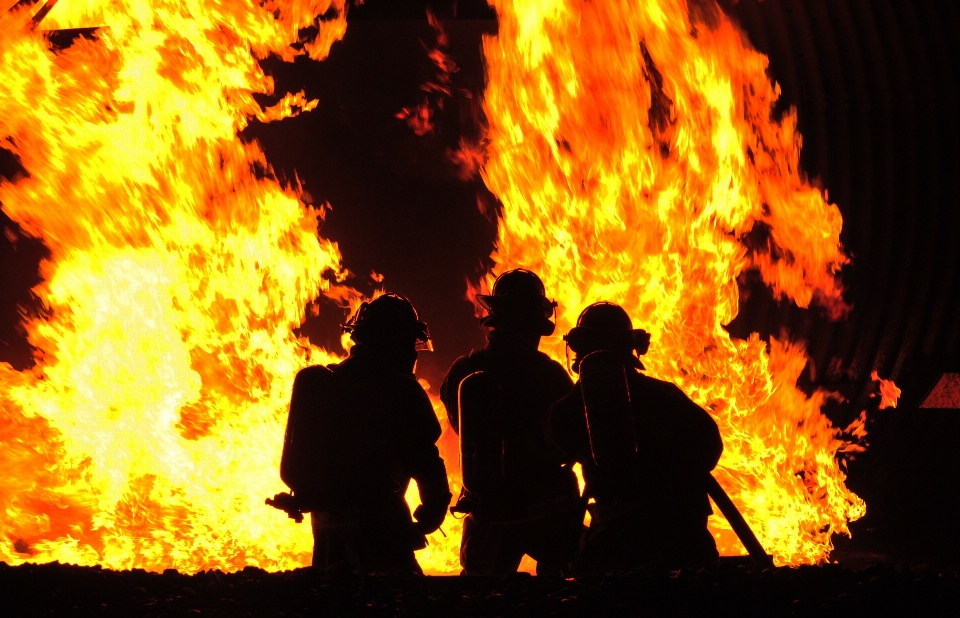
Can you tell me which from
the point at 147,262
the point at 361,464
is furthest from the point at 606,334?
the point at 147,262

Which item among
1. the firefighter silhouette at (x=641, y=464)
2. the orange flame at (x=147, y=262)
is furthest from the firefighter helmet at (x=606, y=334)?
the orange flame at (x=147, y=262)

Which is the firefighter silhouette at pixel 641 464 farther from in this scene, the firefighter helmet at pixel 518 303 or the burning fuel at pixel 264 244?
the burning fuel at pixel 264 244

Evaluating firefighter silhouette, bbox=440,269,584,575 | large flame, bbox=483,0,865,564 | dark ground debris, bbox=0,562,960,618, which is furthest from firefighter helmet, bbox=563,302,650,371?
large flame, bbox=483,0,865,564

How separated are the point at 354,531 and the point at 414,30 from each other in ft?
15.9

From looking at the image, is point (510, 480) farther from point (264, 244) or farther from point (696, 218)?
point (264, 244)

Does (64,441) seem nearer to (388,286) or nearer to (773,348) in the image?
(388,286)

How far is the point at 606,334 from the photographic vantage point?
15.2ft

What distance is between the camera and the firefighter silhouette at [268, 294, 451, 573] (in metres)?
4.62

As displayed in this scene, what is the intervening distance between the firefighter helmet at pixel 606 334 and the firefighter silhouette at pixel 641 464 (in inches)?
12.0

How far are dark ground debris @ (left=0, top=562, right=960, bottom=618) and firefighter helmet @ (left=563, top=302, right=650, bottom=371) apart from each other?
1170 mm

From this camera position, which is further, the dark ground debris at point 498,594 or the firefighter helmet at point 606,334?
the firefighter helmet at point 606,334

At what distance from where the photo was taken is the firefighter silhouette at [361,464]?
4617 mm

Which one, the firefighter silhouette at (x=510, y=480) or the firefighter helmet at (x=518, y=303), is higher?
the firefighter helmet at (x=518, y=303)

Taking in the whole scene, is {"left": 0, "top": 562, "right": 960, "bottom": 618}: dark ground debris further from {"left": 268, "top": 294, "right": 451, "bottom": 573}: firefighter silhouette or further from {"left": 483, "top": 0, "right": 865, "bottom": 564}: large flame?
{"left": 483, "top": 0, "right": 865, "bottom": 564}: large flame
